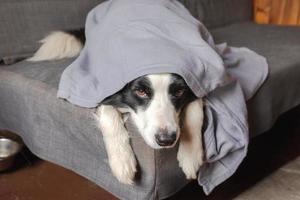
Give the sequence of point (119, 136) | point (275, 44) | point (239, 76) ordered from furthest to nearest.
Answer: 1. point (275, 44)
2. point (239, 76)
3. point (119, 136)

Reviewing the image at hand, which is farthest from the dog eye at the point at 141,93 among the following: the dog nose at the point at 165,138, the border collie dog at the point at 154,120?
the dog nose at the point at 165,138

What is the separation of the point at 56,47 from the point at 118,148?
617 mm

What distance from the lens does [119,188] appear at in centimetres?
106

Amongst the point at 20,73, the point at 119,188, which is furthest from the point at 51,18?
the point at 119,188

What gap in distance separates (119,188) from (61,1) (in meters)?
0.86

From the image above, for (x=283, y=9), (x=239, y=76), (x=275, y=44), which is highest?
(x=239, y=76)

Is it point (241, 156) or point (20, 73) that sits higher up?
point (20, 73)

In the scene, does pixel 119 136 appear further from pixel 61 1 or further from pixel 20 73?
pixel 61 1

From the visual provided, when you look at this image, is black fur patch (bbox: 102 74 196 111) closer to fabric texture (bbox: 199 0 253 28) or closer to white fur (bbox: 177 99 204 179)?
white fur (bbox: 177 99 204 179)

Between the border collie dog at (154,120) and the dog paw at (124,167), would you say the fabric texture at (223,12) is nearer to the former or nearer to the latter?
the border collie dog at (154,120)

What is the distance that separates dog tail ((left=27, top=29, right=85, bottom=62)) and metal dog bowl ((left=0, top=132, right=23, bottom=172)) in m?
0.33

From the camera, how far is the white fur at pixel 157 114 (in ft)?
3.04

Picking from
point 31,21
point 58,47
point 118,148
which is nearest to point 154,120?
point 118,148

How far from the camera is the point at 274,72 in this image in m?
1.39
